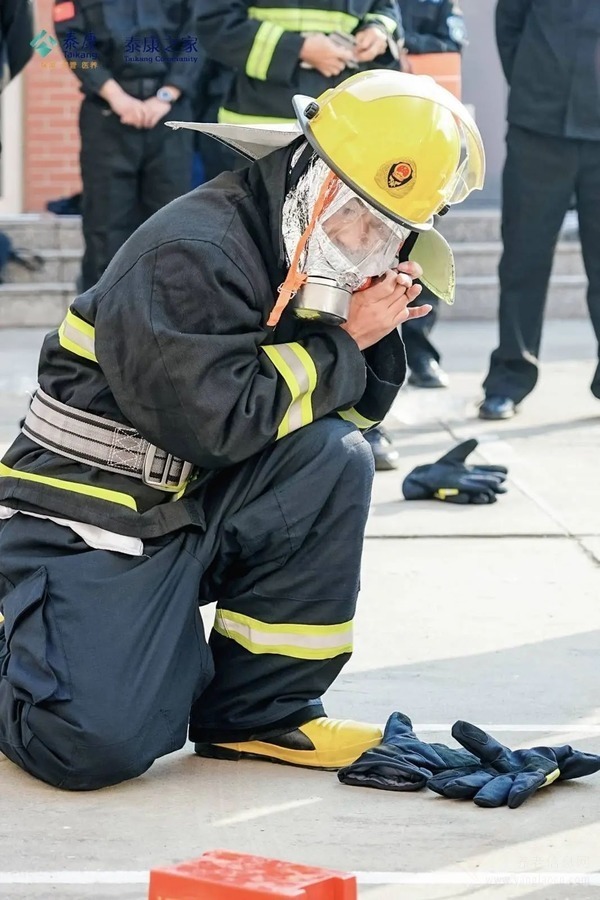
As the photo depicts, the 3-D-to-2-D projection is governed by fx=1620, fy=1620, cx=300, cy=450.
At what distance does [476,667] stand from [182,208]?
4.20ft

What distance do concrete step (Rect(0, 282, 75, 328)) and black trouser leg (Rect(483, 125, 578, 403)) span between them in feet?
11.1

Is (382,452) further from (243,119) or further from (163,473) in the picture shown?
(163,473)

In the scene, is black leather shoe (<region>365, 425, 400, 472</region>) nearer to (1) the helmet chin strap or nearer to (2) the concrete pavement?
(2) the concrete pavement

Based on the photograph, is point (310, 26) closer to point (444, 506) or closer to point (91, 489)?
point (444, 506)

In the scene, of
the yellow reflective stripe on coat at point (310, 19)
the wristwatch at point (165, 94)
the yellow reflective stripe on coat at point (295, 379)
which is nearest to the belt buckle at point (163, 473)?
the yellow reflective stripe on coat at point (295, 379)

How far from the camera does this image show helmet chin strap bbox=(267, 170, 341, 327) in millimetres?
2926

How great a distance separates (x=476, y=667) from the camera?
362 centimetres

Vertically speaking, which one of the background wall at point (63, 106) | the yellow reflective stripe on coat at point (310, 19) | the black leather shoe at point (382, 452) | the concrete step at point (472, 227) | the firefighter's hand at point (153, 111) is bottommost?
the concrete step at point (472, 227)

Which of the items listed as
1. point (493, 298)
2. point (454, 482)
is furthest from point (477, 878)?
point (493, 298)

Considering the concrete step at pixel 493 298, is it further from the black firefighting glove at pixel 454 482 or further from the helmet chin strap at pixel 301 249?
the helmet chin strap at pixel 301 249

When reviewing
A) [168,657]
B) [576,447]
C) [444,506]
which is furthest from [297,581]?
[576,447]

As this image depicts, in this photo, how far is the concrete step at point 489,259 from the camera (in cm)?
996

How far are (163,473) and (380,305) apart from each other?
0.52 m

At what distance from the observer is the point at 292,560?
9.90 ft
